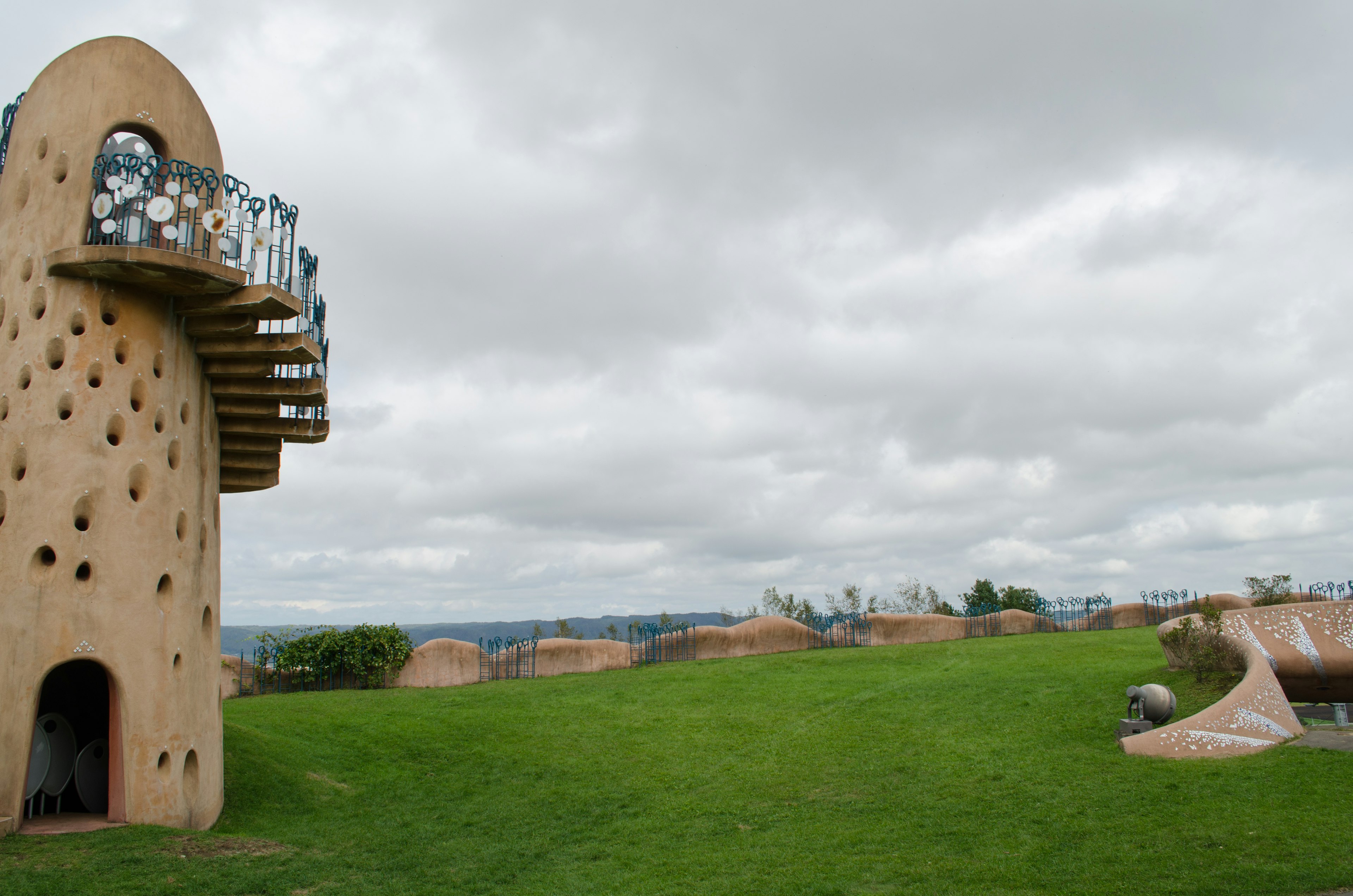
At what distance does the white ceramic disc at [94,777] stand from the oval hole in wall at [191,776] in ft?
4.41

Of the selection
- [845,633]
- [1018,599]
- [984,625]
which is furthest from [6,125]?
[1018,599]

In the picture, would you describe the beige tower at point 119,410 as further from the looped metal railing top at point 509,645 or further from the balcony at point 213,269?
the looped metal railing top at point 509,645

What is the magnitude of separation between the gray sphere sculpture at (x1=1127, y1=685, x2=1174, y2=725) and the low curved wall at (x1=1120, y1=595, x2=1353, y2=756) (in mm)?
325

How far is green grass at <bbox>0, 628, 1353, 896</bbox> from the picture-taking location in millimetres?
11367

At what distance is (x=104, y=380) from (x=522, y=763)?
12.0 metres

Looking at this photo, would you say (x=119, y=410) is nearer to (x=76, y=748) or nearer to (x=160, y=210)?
(x=160, y=210)

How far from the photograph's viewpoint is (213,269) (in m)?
13.9

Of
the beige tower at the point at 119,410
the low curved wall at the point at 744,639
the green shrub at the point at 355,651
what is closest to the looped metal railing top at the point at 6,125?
the beige tower at the point at 119,410

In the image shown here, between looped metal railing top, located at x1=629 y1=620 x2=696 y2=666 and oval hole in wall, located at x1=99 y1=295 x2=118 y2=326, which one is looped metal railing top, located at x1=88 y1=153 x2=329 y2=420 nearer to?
oval hole in wall, located at x1=99 y1=295 x2=118 y2=326

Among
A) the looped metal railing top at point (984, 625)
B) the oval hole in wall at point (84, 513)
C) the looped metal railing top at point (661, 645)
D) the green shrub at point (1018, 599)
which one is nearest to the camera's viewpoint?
the oval hole in wall at point (84, 513)

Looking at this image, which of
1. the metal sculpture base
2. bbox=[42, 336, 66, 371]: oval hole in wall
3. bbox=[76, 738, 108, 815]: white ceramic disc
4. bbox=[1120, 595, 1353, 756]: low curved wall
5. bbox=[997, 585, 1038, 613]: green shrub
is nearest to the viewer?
bbox=[42, 336, 66, 371]: oval hole in wall

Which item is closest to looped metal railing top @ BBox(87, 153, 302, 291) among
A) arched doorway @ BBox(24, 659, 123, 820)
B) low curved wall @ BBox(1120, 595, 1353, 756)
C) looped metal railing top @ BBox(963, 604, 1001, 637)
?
arched doorway @ BBox(24, 659, 123, 820)

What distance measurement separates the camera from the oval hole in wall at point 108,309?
14.0 metres

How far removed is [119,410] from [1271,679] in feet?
69.2
